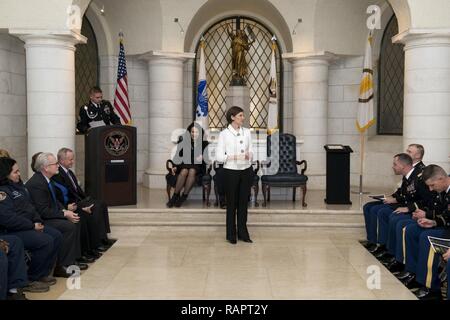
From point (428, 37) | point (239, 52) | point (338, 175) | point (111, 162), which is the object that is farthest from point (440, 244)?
point (239, 52)

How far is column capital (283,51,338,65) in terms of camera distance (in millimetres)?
10945

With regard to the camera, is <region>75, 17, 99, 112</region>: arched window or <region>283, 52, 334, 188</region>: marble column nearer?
<region>283, 52, 334, 188</region>: marble column

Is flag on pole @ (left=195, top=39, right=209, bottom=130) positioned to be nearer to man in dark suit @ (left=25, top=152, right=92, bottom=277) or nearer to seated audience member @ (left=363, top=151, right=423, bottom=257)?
seated audience member @ (left=363, top=151, right=423, bottom=257)

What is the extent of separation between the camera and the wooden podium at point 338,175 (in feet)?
28.9

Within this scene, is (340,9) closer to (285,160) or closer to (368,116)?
(368,116)

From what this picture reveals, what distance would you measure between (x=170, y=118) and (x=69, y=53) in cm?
310

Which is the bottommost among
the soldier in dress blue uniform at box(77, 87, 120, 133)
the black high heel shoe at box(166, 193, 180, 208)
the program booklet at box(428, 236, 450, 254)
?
the black high heel shoe at box(166, 193, 180, 208)

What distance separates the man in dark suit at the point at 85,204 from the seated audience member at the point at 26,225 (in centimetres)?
100

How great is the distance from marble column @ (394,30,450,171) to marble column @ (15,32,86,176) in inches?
189

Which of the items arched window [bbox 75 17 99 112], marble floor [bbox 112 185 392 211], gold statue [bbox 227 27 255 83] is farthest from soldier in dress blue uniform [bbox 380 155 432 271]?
arched window [bbox 75 17 99 112]

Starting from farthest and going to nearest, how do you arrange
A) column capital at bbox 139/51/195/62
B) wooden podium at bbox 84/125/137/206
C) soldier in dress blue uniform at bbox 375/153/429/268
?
column capital at bbox 139/51/195/62 → wooden podium at bbox 84/125/137/206 → soldier in dress blue uniform at bbox 375/153/429/268

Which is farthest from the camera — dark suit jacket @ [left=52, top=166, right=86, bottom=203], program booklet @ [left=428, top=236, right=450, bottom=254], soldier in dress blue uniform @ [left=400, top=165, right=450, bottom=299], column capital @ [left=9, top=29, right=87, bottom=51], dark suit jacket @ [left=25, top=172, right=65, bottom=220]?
column capital @ [left=9, top=29, right=87, bottom=51]

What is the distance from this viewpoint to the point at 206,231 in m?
7.89

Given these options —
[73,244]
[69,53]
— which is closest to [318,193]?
[69,53]
